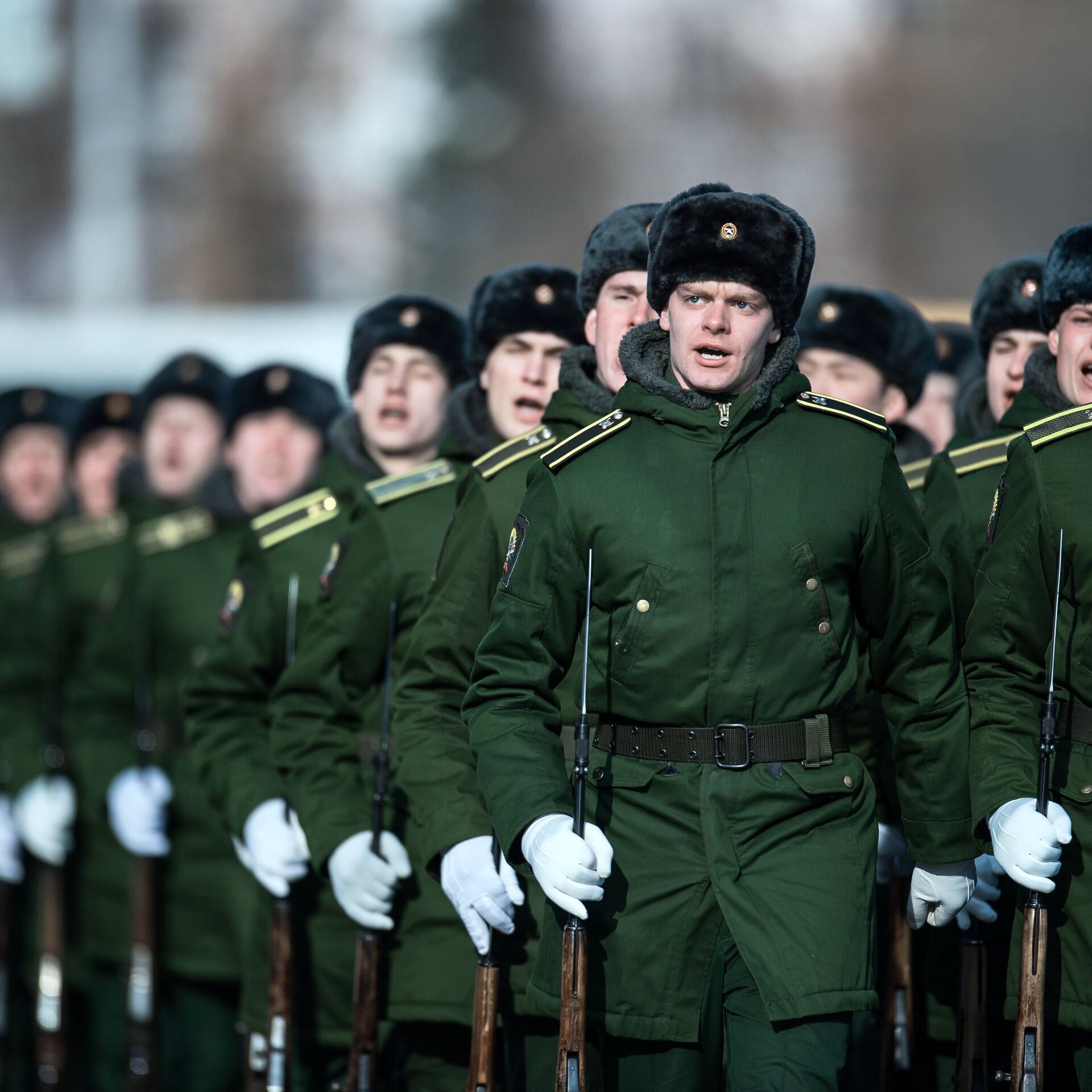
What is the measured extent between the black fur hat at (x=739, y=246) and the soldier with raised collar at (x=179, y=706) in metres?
3.57

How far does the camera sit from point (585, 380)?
6.02m

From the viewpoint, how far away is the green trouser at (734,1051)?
4.93m

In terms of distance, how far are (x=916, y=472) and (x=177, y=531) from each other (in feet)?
10.6

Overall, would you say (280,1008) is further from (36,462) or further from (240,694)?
(36,462)

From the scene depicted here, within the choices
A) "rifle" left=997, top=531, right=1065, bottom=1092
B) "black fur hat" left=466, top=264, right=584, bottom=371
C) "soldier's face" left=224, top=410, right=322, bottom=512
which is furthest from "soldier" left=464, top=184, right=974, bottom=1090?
"soldier's face" left=224, top=410, right=322, bottom=512

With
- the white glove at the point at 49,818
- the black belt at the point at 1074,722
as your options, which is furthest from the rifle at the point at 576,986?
the white glove at the point at 49,818

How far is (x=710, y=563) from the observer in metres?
5.09

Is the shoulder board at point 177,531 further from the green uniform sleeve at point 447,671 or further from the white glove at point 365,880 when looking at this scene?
the green uniform sleeve at point 447,671

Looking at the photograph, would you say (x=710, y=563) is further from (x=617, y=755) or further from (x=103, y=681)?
(x=103, y=681)

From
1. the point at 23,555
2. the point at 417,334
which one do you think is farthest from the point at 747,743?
the point at 23,555

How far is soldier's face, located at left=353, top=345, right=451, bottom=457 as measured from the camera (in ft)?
24.8

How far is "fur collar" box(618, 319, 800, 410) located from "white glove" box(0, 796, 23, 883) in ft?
18.5

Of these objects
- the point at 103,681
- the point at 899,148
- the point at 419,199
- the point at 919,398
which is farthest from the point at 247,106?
the point at 919,398

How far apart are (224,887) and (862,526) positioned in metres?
4.28
